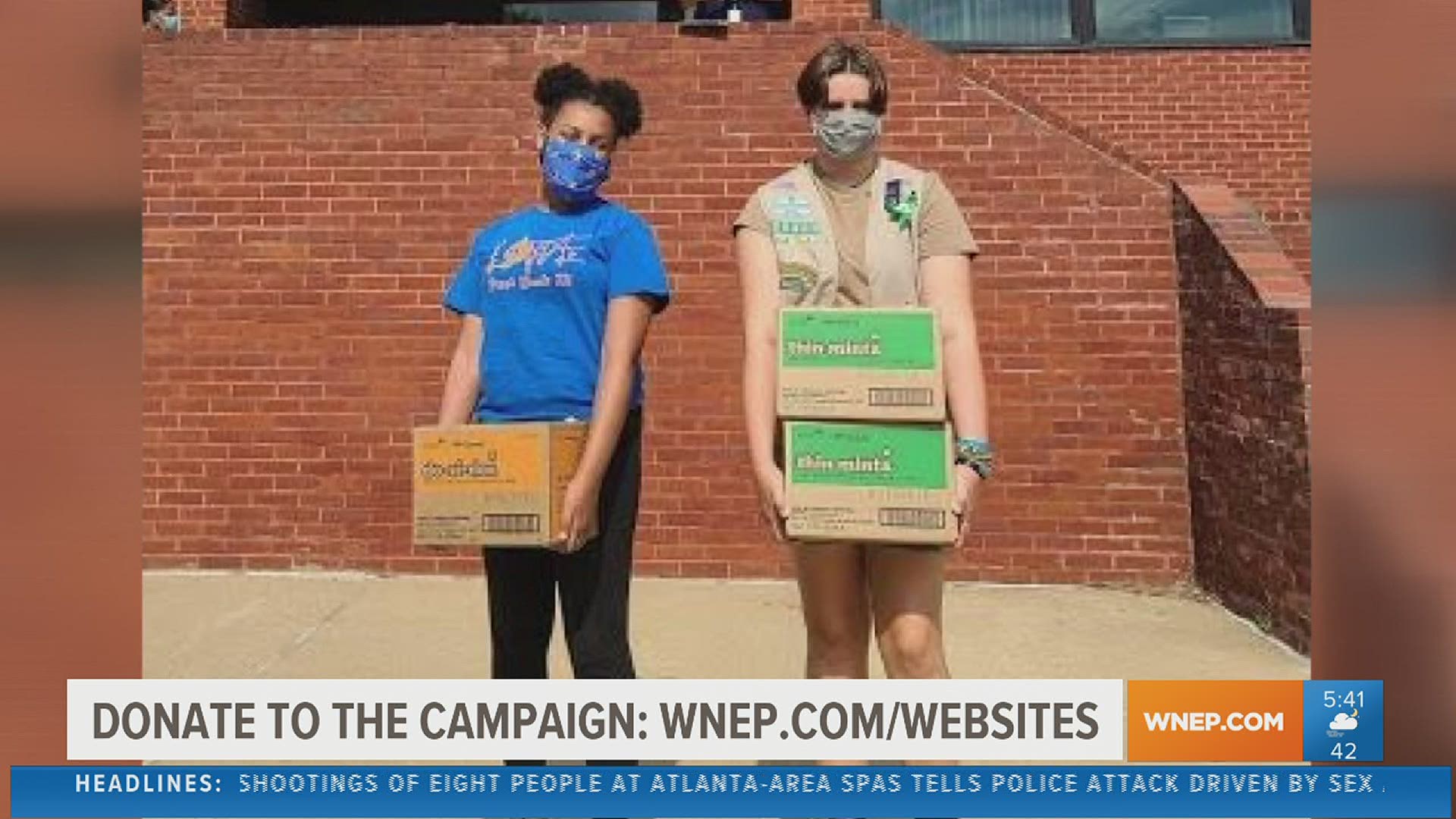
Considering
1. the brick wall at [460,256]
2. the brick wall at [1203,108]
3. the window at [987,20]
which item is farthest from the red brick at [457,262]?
the window at [987,20]

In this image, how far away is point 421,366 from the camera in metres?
5.89

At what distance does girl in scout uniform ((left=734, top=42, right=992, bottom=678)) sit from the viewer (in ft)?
8.83

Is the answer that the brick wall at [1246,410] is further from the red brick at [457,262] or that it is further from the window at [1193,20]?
the window at [1193,20]

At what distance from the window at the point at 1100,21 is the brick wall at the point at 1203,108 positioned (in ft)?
0.38

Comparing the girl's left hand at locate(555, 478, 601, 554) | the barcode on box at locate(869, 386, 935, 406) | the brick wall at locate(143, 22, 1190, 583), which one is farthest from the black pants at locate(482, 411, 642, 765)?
the brick wall at locate(143, 22, 1190, 583)

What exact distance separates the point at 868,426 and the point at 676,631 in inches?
101

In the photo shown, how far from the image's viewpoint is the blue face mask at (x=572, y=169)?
2.88 metres

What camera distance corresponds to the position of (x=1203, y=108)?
7.75 meters

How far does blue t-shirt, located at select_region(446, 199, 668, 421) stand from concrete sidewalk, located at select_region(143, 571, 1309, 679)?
1.83 meters

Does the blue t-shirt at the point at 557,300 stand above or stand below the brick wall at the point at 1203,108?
below

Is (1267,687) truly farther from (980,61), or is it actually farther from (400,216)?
(980,61)

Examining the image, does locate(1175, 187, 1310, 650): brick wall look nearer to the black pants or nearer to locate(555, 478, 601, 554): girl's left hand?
the black pants

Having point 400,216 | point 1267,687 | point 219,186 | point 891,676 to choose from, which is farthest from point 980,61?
point 891,676

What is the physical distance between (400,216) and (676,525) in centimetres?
200
